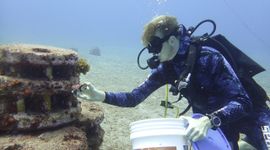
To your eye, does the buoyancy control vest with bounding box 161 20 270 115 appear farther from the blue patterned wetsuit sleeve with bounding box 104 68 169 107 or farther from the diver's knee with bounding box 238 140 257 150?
the diver's knee with bounding box 238 140 257 150

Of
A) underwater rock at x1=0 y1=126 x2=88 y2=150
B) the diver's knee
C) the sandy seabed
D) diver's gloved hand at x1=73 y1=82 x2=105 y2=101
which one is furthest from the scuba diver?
the sandy seabed

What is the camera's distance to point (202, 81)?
430 cm

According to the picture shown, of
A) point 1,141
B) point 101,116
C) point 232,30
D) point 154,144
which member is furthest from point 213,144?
point 232,30

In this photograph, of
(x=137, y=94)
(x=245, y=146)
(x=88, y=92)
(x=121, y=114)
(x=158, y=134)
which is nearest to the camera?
(x=158, y=134)

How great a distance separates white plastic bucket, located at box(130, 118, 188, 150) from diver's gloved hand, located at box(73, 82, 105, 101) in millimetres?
1192

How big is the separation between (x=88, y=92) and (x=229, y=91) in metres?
1.71

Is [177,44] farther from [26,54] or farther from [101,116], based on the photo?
[26,54]

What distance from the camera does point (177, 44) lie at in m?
4.31

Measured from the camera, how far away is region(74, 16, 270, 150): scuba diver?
406 cm

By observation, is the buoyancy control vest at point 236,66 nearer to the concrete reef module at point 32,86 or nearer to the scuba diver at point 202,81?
the scuba diver at point 202,81

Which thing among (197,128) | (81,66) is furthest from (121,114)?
(197,128)

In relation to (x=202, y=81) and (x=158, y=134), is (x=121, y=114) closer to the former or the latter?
(x=202, y=81)

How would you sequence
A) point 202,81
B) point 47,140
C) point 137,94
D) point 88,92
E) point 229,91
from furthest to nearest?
point 137,94 < point 88,92 < point 202,81 < point 229,91 < point 47,140

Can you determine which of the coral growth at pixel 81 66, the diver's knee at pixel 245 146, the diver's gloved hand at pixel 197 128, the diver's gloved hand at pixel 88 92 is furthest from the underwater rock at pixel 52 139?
the diver's knee at pixel 245 146
